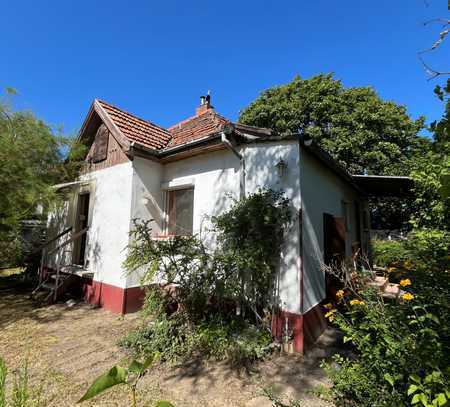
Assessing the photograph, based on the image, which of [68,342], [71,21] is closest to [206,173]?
[68,342]

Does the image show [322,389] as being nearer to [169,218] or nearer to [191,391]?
[191,391]

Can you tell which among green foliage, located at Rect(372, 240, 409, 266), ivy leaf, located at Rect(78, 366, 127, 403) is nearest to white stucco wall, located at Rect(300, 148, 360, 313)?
ivy leaf, located at Rect(78, 366, 127, 403)

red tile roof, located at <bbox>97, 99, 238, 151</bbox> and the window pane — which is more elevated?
red tile roof, located at <bbox>97, 99, 238, 151</bbox>

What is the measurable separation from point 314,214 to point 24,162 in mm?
8321

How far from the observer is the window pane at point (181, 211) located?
661 centimetres

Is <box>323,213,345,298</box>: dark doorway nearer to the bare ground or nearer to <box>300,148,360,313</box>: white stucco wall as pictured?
<box>300,148,360,313</box>: white stucco wall

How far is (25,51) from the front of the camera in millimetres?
7125

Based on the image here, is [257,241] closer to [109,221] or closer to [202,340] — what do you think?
[202,340]

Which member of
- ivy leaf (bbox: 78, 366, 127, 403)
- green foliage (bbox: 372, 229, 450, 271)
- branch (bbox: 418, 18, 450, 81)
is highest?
branch (bbox: 418, 18, 450, 81)

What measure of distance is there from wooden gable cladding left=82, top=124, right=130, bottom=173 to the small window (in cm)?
177

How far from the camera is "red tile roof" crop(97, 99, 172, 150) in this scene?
7057mm

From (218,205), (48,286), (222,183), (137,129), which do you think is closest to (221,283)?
(218,205)

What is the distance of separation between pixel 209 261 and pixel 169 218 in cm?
265

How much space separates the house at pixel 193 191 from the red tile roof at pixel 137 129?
1.8 inches
